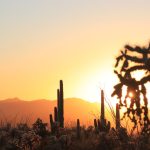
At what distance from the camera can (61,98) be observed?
25.1m

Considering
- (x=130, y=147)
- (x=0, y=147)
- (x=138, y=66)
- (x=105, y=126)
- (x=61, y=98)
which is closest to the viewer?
(x=138, y=66)

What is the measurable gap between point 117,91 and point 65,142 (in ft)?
32.2

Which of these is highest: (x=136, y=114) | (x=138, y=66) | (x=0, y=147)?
(x=138, y=66)

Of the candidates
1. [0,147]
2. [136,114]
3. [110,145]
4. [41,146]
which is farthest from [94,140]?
[136,114]

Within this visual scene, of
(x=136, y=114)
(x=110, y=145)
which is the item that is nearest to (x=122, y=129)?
(x=110, y=145)

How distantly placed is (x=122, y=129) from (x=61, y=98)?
631cm

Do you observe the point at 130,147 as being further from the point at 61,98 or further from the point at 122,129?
the point at 61,98

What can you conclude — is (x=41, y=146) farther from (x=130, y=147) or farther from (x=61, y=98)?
(x=61, y=98)

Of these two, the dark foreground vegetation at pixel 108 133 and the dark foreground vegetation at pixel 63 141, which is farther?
the dark foreground vegetation at pixel 63 141

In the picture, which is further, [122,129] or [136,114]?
[122,129]

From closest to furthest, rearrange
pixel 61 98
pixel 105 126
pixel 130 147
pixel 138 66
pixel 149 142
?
pixel 138 66 < pixel 130 147 < pixel 149 142 < pixel 105 126 < pixel 61 98

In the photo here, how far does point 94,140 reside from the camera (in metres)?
20.9

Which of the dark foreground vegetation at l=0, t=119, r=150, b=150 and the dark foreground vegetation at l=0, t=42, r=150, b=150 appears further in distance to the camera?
the dark foreground vegetation at l=0, t=119, r=150, b=150

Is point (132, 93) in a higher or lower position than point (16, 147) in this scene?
higher
